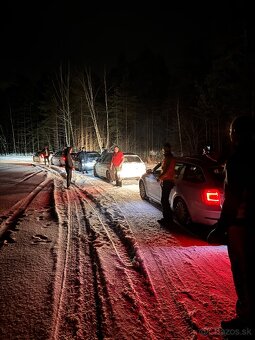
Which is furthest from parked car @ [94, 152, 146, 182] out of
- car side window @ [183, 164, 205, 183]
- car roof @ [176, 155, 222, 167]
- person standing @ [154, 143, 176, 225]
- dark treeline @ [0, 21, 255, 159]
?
car side window @ [183, 164, 205, 183]

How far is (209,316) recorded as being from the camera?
3.72 meters

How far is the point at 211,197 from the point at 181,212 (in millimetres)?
1067

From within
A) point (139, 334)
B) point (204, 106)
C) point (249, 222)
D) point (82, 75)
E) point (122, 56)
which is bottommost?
point (139, 334)

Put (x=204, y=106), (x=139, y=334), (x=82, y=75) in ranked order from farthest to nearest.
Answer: (x=82, y=75) → (x=204, y=106) → (x=139, y=334)

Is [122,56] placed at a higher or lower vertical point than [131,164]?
higher

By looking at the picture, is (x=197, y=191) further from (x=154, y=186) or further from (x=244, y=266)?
(x=244, y=266)

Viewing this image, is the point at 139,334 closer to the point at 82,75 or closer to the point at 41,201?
the point at 41,201

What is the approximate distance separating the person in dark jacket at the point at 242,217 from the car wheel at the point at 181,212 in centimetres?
403

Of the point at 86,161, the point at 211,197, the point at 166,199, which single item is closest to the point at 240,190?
the point at 211,197

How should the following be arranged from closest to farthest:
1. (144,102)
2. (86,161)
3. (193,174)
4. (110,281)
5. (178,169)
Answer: (110,281)
(193,174)
(178,169)
(86,161)
(144,102)

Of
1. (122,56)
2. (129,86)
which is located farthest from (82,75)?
(122,56)

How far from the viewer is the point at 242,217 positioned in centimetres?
305

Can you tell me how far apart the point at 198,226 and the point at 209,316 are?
381cm

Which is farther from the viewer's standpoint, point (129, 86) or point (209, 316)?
point (129, 86)
